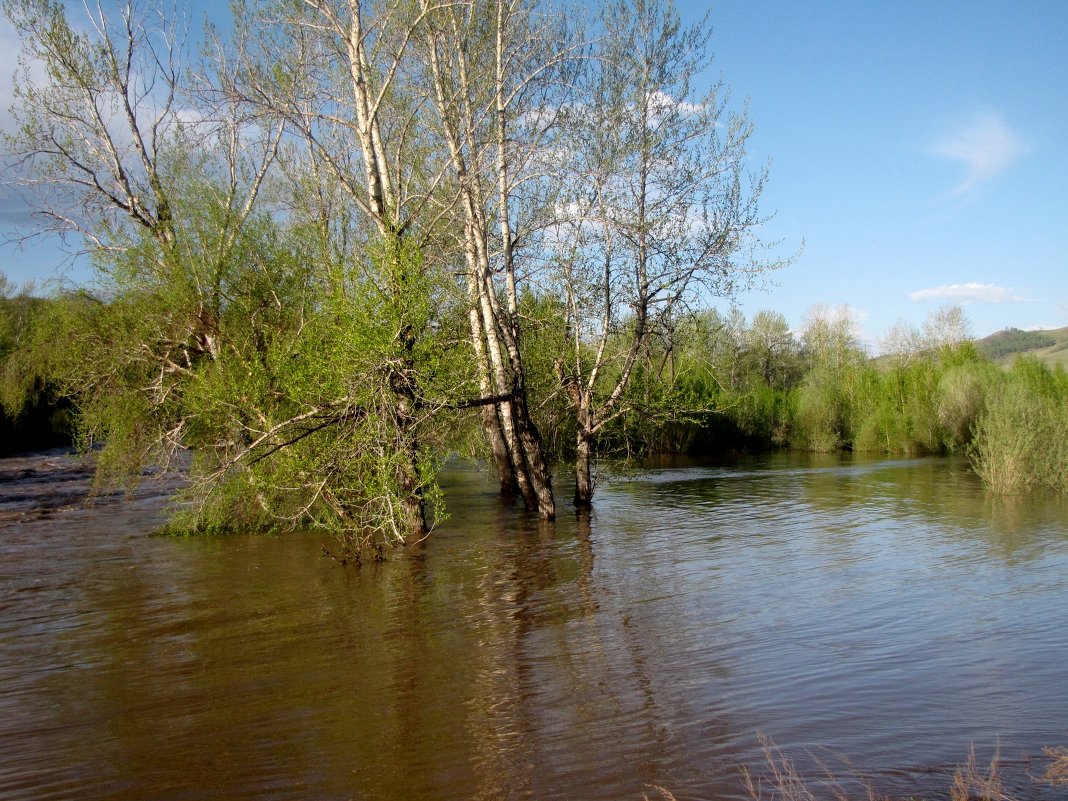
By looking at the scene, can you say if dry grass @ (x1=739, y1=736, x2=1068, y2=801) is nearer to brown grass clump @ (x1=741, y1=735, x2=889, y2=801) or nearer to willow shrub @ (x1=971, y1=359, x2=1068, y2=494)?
brown grass clump @ (x1=741, y1=735, x2=889, y2=801)

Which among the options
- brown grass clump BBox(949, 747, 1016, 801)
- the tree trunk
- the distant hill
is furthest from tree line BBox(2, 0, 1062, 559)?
the distant hill

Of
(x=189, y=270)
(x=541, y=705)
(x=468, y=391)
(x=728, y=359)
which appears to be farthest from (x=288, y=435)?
(x=728, y=359)

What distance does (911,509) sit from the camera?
16.6m

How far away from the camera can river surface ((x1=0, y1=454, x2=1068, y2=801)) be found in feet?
17.1

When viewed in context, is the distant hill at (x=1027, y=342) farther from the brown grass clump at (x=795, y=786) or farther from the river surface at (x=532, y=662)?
the brown grass clump at (x=795, y=786)

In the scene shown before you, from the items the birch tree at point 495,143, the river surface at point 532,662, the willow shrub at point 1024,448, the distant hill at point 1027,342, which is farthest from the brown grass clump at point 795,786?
the distant hill at point 1027,342

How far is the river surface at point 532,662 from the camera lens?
5.21 metres

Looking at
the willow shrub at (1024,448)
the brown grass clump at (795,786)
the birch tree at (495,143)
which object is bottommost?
the brown grass clump at (795,786)

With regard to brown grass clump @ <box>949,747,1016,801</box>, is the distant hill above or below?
above

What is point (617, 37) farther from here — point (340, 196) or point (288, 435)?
point (288, 435)

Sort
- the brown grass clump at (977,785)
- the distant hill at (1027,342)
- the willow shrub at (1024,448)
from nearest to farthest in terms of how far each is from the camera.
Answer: the brown grass clump at (977,785) < the willow shrub at (1024,448) < the distant hill at (1027,342)

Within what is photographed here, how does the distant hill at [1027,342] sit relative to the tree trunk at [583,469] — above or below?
above

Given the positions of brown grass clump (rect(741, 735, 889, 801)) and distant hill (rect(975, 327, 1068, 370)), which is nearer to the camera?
brown grass clump (rect(741, 735, 889, 801))

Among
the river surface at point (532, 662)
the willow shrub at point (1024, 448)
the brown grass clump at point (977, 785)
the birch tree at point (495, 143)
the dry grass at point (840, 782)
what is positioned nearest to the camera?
the brown grass clump at point (977, 785)
